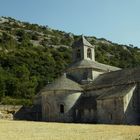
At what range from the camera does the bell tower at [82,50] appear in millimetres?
58562

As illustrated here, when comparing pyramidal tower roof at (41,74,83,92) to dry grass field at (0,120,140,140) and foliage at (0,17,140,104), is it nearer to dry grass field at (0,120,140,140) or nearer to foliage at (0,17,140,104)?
foliage at (0,17,140,104)

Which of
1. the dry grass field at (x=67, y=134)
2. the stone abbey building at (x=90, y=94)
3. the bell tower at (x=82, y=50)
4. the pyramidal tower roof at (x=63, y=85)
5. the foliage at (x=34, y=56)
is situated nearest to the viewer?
the dry grass field at (x=67, y=134)

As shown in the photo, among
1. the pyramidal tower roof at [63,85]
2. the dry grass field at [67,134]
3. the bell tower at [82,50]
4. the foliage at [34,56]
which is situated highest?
the foliage at [34,56]

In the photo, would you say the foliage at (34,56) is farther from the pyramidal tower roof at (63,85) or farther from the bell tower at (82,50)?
the pyramidal tower roof at (63,85)

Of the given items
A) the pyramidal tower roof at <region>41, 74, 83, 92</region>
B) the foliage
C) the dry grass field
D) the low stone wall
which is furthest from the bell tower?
the dry grass field

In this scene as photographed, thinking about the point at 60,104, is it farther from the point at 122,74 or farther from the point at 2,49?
the point at 2,49

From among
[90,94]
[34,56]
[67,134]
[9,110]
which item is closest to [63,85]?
[90,94]

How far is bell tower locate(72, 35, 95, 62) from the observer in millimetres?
58562

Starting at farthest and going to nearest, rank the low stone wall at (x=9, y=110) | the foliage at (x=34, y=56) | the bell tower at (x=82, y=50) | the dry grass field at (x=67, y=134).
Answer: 1. the foliage at (x=34, y=56)
2. the low stone wall at (x=9, y=110)
3. the bell tower at (x=82, y=50)
4. the dry grass field at (x=67, y=134)

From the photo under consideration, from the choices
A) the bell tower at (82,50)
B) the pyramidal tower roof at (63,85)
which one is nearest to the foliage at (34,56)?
the bell tower at (82,50)

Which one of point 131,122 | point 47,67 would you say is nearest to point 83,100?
point 131,122

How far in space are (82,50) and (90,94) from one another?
8144mm

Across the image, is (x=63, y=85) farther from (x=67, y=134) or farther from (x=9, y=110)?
(x=67, y=134)

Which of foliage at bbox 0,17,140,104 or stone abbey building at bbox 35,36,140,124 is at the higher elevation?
foliage at bbox 0,17,140,104
